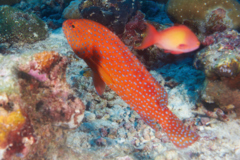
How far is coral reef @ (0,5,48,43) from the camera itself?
25.2 feet

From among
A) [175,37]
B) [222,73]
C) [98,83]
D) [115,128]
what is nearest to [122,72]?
[98,83]

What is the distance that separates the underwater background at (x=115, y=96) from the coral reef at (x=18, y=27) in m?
0.04

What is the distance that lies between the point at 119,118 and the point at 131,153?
1.46 metres

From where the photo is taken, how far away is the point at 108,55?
10.7 ft

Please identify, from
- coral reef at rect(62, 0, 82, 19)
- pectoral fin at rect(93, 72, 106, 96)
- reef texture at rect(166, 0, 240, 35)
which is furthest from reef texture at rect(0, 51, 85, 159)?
coral reef at rect(62, 0, 82, 19)

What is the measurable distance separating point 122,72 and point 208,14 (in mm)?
4590

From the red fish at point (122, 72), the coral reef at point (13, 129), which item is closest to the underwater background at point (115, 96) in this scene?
the coral reef at point (13, 129)

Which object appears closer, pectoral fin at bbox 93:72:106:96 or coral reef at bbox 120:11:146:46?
pectoral fin at bbox 93:72:106:96

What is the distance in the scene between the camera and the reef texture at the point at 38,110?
1864 mm

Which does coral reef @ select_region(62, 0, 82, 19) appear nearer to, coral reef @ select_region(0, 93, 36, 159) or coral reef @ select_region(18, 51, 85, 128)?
coral reef @ select_region(18, 51, 85, 128)

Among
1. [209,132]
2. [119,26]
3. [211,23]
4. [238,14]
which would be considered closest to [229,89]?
[209,132]

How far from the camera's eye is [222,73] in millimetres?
3730

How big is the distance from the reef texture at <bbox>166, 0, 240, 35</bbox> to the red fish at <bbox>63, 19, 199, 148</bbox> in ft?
12.8

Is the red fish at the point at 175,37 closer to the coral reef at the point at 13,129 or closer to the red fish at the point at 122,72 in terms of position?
the red fish at the point at 122,72
